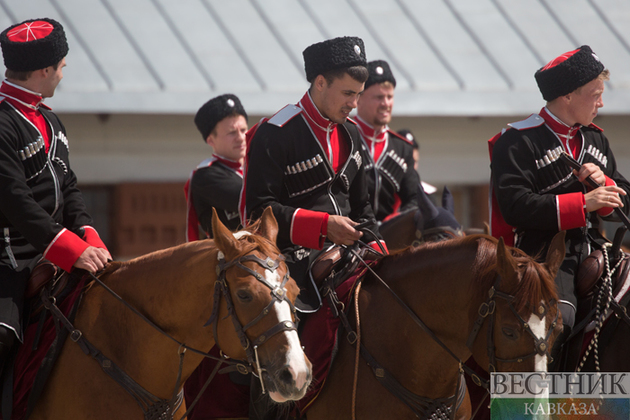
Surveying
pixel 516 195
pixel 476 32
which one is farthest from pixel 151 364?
pixel 476 32

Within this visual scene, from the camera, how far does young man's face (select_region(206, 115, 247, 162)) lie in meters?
5.40

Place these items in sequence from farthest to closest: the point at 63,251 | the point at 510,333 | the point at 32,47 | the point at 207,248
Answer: the point at 32,47 < the point at 63,251 < the point at 207,248 < the point at 510,333

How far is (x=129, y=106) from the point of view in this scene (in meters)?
8.52

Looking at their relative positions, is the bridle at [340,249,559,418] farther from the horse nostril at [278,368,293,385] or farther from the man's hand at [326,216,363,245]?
the horse nostril at [278,368,293,385]

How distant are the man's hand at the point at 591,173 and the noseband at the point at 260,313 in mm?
1739

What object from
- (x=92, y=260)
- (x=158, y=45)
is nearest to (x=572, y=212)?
(x=92, y=260)

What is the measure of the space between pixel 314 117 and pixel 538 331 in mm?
1631

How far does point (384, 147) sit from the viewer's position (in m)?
6.27

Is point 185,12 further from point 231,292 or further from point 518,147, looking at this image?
point 231,292

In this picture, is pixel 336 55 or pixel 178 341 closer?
pixel 178 341

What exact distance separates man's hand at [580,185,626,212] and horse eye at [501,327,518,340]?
1004 millimetres

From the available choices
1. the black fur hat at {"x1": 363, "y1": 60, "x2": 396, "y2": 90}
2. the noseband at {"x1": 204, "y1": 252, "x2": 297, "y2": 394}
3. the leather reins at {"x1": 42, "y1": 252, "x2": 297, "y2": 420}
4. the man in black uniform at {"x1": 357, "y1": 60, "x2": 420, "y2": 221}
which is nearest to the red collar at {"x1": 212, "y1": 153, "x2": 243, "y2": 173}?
the man in black uniform at {"x1": 357, "y1": 60, "x2": 420, "y2": 221}

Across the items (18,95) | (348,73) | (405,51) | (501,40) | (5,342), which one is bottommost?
(501,40)

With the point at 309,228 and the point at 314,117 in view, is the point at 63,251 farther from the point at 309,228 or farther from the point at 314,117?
the point at 314,117
